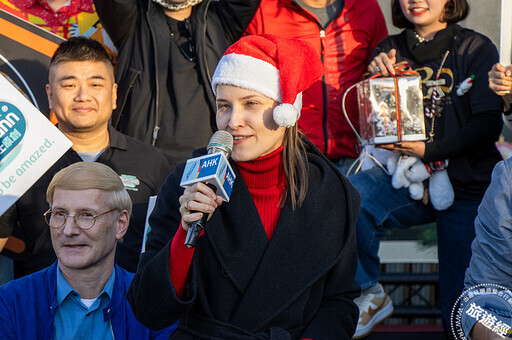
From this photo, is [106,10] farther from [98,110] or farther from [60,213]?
[60,213]

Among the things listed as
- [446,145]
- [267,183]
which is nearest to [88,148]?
[267,183]

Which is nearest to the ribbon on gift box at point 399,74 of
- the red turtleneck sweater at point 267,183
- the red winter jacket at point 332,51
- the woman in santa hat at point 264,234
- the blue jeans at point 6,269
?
the red winter jacket at point 332,51

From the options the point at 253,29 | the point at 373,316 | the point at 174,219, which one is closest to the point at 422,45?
the point at 253,29

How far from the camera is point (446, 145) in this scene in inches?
151

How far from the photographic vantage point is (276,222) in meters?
2.65

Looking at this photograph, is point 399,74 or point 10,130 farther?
point 399,74

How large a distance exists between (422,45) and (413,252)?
1639 millimetres

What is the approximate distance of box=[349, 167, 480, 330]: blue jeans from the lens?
12.7 feet

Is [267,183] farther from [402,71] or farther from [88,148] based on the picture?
[88,148]

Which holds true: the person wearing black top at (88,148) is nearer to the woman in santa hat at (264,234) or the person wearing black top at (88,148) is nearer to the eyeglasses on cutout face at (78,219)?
the eyeglasses on cutout face at (78,219)

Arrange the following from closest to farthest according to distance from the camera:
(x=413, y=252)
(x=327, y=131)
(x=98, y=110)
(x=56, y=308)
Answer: (x=56, y=308), (x=98, y=110), (x=327, y=131), (x=413, y=252)

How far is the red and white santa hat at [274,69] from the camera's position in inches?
102

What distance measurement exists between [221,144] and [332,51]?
2.20 meters

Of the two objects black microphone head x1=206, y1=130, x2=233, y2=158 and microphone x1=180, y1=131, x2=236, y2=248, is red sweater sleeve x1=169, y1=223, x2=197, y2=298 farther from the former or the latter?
black microphone head x1=206, y1=130, x2=233, y2=158
